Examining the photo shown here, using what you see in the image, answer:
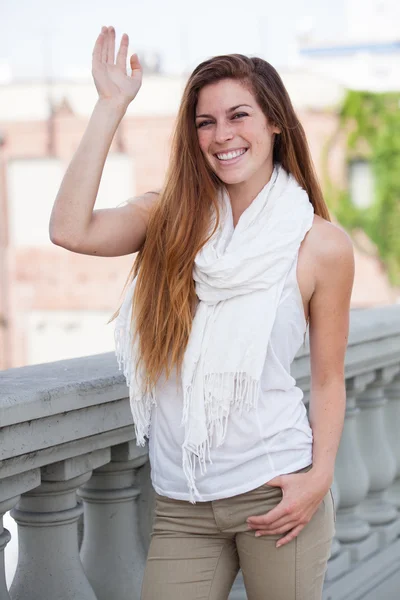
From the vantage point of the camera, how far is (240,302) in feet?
6.61

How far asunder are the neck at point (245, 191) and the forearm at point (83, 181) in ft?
1.14

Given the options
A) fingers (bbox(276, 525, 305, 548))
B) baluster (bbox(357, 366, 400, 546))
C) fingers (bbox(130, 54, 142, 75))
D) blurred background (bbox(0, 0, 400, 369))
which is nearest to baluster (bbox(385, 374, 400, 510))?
baluster (bbox(357, 366, 400, 546))

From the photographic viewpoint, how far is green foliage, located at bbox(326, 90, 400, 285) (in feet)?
72.4

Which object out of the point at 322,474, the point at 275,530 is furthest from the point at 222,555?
the point at 322,474

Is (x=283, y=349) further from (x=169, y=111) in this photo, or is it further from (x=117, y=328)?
(x=169, y=111)

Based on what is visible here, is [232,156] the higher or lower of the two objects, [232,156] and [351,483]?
the higher

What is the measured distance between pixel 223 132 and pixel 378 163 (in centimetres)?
2083

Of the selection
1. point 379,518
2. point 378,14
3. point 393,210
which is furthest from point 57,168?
point 379,518

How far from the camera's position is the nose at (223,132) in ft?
6.80

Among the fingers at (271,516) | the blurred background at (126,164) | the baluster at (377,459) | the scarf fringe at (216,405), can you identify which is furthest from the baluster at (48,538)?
the blurred background at (126,164)

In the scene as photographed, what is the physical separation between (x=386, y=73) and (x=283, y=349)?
23.4 meters

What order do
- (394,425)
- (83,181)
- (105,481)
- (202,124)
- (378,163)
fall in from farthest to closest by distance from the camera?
(378,163) → (394,425) → (105,481) → (202,124) → (83,181)

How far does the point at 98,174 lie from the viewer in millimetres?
1939

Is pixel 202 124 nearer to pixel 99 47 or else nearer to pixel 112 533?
pixel 99 47
